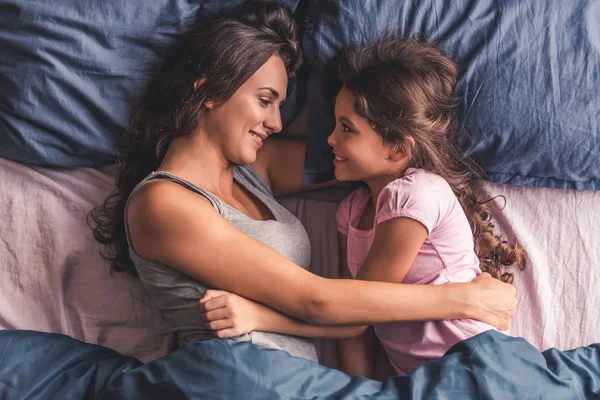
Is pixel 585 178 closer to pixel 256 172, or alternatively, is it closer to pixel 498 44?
pixel 498 44

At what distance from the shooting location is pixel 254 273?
4.31 ft

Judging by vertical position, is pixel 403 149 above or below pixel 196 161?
above

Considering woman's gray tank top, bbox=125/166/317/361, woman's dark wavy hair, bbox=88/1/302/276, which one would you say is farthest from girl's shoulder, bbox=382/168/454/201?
woman's dark wavy hair, bbox=88/1/302/276

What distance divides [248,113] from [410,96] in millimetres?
335

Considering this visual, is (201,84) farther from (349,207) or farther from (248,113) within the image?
(349,207)

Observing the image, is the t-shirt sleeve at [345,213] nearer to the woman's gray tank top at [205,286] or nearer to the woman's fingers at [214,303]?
the woman's gray tank top at [205,286]

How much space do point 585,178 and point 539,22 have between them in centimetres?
36

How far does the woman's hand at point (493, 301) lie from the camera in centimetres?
138

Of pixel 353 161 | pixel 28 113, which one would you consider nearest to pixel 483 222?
pixel 353 161

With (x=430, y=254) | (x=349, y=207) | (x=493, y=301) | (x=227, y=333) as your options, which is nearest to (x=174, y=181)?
(x=227, y=333)

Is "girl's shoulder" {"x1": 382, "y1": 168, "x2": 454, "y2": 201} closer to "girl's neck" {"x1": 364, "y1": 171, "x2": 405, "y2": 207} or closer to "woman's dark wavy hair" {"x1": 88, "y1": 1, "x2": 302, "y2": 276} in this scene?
"girl's neck" {"x1": 364, "y1": 171, "x2": 405, "y2": 207}

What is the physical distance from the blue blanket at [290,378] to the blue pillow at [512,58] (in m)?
0.43

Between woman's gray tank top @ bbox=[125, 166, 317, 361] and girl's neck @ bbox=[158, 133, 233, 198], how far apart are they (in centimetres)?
6

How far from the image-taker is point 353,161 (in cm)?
144
